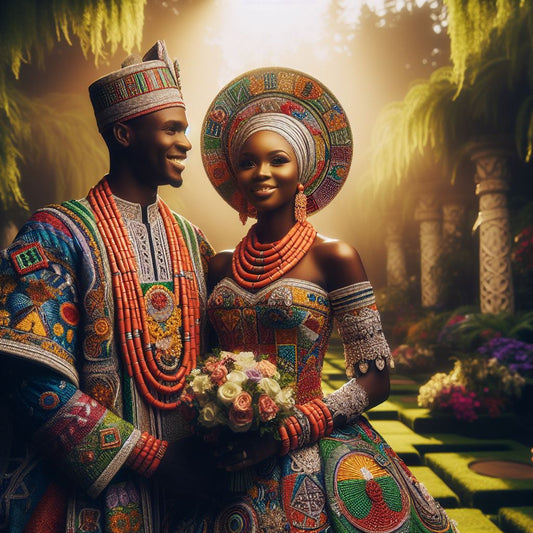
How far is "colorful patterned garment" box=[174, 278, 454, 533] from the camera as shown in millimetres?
2076

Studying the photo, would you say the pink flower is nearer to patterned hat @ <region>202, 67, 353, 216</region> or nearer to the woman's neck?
the woman's neck

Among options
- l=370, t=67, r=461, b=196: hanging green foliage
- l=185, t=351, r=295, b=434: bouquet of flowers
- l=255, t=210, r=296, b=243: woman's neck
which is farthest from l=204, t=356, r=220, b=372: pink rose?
l=370, t=67, r=461, b=196: hanging green foliage

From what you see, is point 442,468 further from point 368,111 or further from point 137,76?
point 368,111

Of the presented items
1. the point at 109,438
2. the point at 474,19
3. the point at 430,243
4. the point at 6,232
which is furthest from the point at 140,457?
the point at 430,243

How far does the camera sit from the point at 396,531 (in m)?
2.10

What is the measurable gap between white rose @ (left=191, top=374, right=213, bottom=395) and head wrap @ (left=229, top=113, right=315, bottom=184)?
1021mm

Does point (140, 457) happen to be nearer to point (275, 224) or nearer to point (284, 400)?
point (284, 400)

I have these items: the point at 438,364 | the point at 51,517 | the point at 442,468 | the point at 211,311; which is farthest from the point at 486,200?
the point at 51,517

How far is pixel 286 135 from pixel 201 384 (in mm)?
1121

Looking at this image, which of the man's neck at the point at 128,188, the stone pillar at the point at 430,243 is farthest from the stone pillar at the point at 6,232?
the stone pillar at the point at 430,243

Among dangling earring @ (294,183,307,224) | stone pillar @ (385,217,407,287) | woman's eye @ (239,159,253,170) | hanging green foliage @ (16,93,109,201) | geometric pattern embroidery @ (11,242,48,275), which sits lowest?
stone pillar @ (385,217,407,287)

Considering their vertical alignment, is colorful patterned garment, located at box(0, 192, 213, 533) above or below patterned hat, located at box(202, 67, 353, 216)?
below

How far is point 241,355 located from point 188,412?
28 centimetres

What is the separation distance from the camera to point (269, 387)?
1921mm
